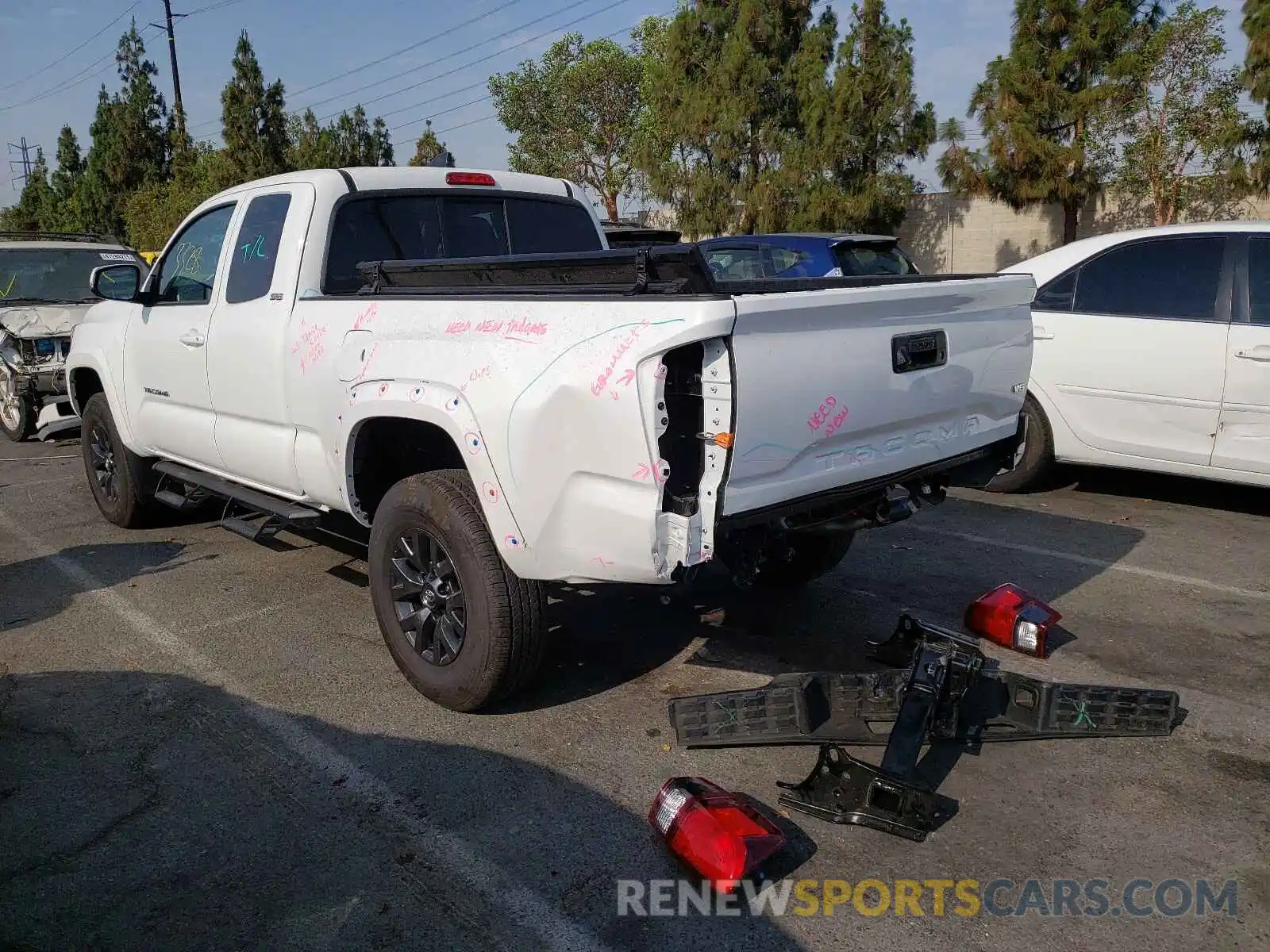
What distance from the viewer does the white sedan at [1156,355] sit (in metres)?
5.80

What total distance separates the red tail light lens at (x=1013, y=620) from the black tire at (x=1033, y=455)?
2.29 metres

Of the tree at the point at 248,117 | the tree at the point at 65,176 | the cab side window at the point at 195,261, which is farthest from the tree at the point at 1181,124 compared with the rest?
the tree at the point at 65,176

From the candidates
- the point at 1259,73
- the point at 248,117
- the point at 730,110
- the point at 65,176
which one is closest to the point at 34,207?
the point at 65,176

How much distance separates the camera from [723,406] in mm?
2828

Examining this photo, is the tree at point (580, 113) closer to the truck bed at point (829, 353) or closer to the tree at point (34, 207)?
the tree at point (34, 207)

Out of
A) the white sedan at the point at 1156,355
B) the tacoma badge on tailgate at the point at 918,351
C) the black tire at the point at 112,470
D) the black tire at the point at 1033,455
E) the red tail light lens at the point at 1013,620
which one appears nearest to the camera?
the tacoma badge on tailgate at the point at 918,351

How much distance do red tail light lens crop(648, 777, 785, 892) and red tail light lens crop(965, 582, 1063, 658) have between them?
1799 millimetres

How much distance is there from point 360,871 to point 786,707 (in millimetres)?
1437

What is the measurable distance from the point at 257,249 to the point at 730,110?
19.2 meters

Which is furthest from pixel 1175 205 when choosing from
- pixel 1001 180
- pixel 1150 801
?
pixel 1150 801

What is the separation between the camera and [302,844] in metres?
2.99

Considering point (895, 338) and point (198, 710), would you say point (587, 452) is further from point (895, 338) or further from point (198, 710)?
point (198, 710)

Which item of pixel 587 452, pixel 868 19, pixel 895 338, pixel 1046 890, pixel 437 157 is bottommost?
pixel 1046 890

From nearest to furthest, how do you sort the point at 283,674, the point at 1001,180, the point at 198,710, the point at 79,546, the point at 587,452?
the point at 587,452 → the point at 198,710 → the point at 283,674 → the point at 79,546 → the point at 1001,180
